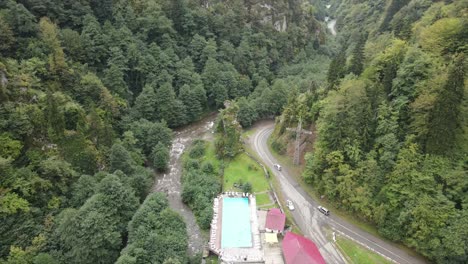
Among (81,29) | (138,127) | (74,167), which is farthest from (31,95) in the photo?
(81,29)

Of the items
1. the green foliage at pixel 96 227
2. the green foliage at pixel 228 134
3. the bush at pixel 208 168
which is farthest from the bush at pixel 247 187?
the green foliage at pixel 96 227

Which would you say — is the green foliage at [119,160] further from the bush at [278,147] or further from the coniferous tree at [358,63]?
the coniferous tree at [358,63]

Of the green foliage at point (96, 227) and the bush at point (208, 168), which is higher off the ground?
the bush at point (208, 168)

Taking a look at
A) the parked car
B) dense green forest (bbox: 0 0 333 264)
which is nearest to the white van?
the parked car

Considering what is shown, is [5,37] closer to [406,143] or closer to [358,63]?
[358,63]

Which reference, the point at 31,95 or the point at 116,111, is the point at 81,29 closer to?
the point at 116,111

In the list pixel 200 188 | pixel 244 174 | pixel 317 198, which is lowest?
pixel 317 198

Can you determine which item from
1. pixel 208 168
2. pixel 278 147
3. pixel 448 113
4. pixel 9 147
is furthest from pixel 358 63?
pixel 9 147
